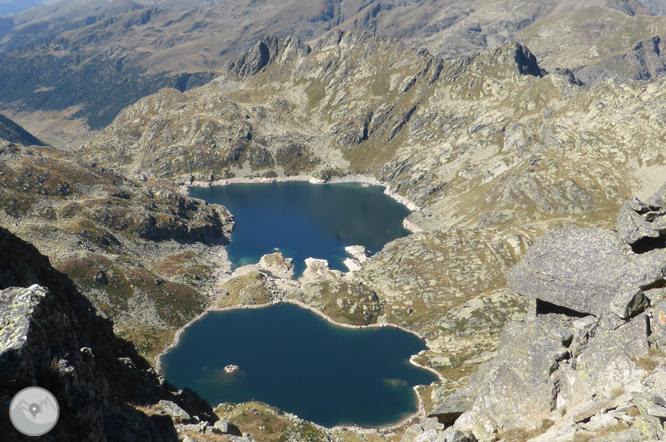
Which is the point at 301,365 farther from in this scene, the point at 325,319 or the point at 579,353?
the point at 579,353

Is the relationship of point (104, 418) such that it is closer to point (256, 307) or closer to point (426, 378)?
point (426, 378)

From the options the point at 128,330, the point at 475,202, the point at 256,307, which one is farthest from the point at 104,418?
the point at 475,202

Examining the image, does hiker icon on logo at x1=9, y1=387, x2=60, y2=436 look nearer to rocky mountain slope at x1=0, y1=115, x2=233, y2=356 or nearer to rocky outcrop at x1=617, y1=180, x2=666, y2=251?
rocky outcrop at x1=617, y1=180, x2=666, y2=251

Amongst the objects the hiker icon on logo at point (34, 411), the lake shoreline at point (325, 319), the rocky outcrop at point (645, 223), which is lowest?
the lake shoreline at point (325, 319)

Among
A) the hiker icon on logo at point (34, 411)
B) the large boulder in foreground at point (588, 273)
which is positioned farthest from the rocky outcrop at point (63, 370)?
the large boulder in foreground at point (588, 273)

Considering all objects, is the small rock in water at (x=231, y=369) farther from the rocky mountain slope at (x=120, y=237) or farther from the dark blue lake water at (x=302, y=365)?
the rocky mountain slope at (x=120, y=237)

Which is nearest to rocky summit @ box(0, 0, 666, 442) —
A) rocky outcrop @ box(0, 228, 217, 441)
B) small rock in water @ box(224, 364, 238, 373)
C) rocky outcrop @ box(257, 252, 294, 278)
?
rocky outcrop @ box(0, 228, 217, 441)
